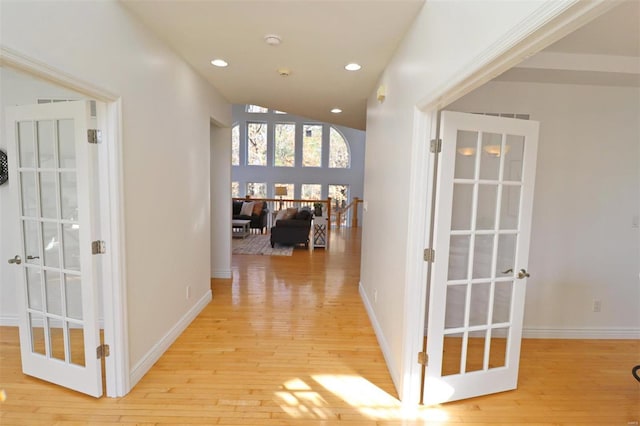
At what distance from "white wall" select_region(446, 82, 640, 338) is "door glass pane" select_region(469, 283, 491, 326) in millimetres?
1107

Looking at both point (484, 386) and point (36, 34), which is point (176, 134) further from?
point (484, 386)

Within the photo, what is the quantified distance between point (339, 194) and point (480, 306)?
10.1m

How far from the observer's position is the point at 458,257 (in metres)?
2.03

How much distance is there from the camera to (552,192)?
278 cm

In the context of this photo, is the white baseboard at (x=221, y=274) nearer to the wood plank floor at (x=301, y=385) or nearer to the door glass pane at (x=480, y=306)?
the wood plank floor at (x=301, y=385)

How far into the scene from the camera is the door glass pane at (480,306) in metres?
2.08

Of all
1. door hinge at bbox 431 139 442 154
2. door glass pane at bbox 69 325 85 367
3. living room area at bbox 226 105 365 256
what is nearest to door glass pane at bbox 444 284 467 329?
door hinge at bbox 431 139 442 154

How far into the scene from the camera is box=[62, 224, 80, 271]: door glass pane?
1.95 metres

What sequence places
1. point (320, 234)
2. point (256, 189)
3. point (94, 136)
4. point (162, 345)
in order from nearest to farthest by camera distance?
point (94, 136), point (162, 345), point (320, 234), point (256, 189)

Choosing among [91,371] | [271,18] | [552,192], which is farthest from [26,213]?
[552,192]

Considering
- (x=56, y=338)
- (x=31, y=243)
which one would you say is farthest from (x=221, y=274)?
(x=31, y=243)

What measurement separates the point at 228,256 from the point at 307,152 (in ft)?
26.0

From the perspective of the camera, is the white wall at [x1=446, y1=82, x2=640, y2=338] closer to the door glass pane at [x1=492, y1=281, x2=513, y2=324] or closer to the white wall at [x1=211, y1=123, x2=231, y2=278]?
the door glass pane at [x1=492, y1=281, x2=513, y2=324]

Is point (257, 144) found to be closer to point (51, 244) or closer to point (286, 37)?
point (286, 37)
